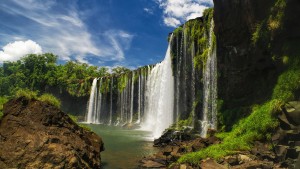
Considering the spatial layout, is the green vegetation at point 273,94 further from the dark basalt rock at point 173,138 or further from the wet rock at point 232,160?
the dark basalt rock at point 173,138

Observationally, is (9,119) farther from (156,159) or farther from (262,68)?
(262,68)

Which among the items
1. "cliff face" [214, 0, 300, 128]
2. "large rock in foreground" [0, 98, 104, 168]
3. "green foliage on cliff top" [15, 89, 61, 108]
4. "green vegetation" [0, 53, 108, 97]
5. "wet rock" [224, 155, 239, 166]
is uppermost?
"green vegetation" [0, 53, 108, 97]

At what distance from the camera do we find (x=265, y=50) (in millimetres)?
21578

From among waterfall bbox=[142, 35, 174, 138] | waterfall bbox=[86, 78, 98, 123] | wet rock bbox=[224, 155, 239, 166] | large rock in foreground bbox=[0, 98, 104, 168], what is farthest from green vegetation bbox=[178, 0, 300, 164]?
waterfall bbox=[86, 78, 98, 123]

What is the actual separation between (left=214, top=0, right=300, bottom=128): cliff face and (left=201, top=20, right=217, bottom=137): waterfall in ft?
5.16

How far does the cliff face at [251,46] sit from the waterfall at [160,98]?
1336 cm

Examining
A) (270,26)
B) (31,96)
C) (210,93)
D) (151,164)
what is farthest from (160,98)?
Result: (31,96)

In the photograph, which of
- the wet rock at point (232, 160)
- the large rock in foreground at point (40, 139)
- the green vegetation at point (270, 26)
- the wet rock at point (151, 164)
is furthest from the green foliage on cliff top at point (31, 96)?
the green vegetation at point (270, 26)

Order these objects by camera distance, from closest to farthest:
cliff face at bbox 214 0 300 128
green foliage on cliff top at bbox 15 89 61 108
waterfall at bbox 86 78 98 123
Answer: green foliage on cliff top at bbox 15 89 61 108
cliff face at bbox 214 0 300 128
waterfall at bbox 86 78 98 123

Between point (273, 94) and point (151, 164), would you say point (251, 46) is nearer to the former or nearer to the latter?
point (273, 94)

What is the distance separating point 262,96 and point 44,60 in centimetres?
7549

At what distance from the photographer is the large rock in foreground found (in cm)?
1280

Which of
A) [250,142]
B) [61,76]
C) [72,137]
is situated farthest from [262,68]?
[61,76]

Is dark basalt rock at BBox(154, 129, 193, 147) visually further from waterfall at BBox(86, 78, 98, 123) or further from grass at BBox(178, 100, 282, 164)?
waterfall at BBox(86, 78, 98, 123)
